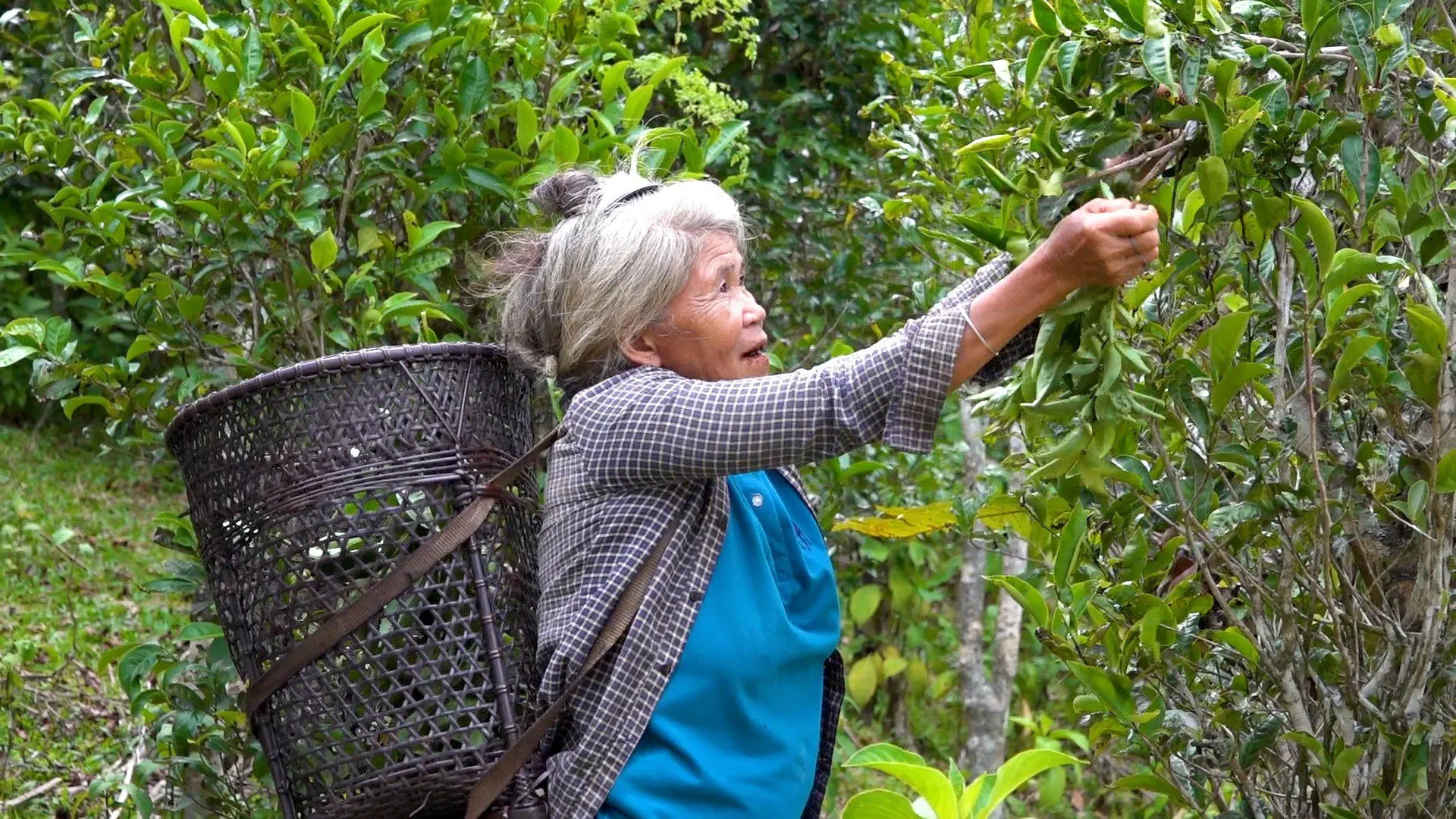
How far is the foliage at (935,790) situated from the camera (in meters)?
1.93

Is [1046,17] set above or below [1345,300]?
above

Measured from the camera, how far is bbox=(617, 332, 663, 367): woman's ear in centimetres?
226

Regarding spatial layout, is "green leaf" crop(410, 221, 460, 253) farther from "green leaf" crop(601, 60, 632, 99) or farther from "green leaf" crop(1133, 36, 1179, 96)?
"green leaf" crop(1133, 36, 1179, 96)

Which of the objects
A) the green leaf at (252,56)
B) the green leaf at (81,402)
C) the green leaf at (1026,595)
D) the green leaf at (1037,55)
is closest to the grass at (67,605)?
the green leaf at (81,402)

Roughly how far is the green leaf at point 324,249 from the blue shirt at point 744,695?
0.89 meters

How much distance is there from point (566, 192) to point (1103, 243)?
1080 millimetres

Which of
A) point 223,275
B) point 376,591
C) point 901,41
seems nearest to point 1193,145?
point 376,591

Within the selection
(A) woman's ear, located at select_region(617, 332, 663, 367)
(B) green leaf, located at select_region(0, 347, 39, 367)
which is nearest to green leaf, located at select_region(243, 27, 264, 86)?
(B) green leaf, located at select_region(0, 347, 39, 367)

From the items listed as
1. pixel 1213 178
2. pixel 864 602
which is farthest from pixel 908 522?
pixel 864 602

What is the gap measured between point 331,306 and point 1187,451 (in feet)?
5.46

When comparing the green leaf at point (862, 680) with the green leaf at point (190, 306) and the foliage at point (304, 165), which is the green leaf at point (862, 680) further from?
the green leaf at point (190, 306)

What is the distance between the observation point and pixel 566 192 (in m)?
2.47

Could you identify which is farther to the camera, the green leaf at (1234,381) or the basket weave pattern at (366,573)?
the basket weave pattern at (366,573)

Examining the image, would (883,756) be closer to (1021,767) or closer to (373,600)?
(1021,767)
